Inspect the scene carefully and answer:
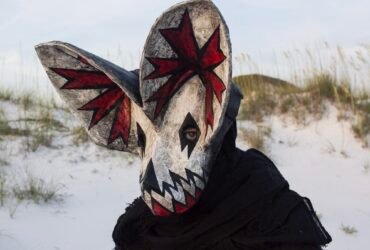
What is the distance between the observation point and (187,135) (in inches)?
51.8

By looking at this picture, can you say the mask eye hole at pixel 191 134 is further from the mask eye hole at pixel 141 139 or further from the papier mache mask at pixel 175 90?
the mask eye hole at pixel 141 139

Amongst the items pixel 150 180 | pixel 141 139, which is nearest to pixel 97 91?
pixel 141 139

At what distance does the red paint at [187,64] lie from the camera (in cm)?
122

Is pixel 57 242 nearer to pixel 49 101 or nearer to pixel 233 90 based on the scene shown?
pixel 49 101

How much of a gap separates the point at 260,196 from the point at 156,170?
237 mm

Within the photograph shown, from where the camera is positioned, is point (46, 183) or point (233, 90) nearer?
point (233, 90)

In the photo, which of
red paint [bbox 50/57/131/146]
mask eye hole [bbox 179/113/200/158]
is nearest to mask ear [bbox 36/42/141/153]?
red paint [bbox 50/57/131/146]

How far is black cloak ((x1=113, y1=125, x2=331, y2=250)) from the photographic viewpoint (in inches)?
54.5

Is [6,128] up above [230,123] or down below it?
below

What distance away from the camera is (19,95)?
20.8ft

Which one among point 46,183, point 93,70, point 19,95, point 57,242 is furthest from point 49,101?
point 93,70

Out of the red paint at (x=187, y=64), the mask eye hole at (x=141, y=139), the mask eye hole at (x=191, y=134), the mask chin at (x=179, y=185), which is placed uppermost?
the red paint at (x=187, y=64)

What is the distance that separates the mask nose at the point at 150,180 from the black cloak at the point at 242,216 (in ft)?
0.47

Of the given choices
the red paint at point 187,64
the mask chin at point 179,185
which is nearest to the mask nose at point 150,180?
the mask chin at point 179,185
